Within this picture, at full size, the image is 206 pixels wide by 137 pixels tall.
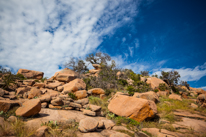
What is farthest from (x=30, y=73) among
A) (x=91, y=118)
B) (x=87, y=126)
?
(x=87, y=126)

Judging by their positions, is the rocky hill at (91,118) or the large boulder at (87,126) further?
the large boulder at (87,126)

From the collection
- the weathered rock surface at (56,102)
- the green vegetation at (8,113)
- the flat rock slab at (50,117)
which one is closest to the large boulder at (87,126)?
the flat rock slab at (50,117)

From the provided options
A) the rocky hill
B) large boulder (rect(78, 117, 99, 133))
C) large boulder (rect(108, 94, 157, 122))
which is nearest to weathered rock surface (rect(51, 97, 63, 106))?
the rocky hill

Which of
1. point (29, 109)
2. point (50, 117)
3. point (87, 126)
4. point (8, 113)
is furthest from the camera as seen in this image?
point (50, 117)

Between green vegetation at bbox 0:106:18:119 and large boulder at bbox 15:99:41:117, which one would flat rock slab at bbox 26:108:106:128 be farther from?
green vegetation at bbox 0:106:18:119

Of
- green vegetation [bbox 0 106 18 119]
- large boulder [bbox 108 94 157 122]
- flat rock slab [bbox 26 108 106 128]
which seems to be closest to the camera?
flat rock slab [bbox 26 108 106 128]

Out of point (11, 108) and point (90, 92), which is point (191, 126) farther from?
point (11, 108)

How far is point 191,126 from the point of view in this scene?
5.40m

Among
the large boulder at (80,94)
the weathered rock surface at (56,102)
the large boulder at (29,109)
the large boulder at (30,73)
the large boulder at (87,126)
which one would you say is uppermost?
the large boulder at (30,73)

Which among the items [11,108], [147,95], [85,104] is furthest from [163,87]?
[11,108]

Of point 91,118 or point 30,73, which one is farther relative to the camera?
point 30,73

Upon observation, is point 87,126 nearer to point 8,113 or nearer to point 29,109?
point 29,109

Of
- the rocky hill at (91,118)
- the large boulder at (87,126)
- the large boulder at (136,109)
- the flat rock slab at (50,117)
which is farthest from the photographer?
the large boulder at (136,109)

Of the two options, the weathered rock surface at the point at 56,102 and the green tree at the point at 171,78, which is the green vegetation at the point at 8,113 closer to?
the weathered rock surface at the point at 56,102
